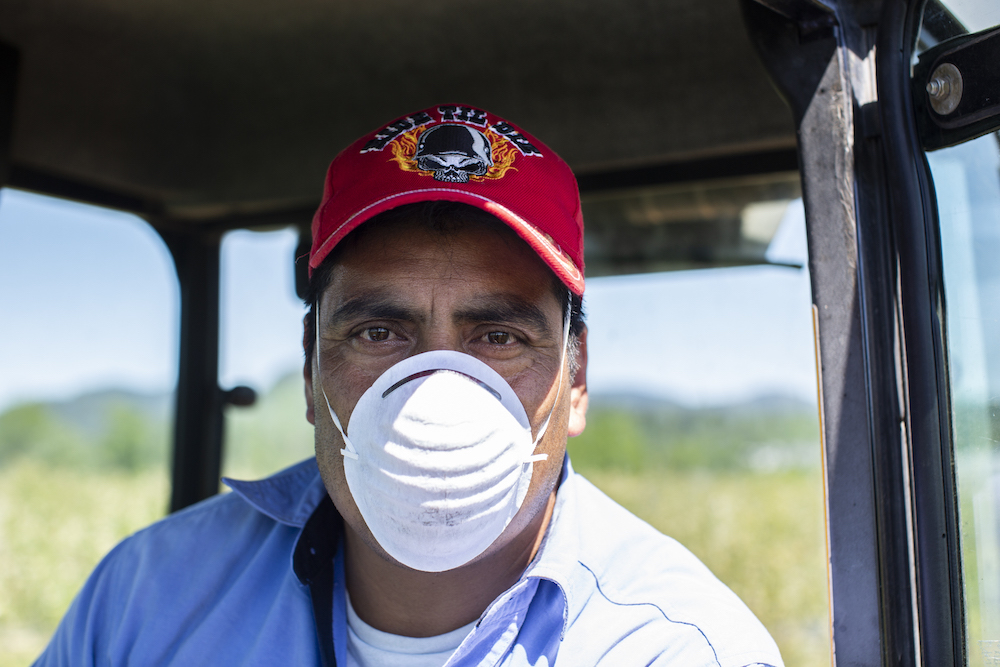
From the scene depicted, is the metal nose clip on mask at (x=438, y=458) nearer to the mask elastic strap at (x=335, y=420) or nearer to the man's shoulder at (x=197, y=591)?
the mask elastic strap at (x=335, y=420)

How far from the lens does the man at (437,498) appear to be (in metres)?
1.19

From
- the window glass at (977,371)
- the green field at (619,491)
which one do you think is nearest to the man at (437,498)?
the window glass at (977,371)

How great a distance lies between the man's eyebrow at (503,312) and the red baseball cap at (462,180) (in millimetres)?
87

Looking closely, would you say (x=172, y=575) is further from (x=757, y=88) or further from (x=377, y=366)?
(x=757, y=88)

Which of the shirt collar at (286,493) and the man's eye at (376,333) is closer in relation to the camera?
the man's eye at (376,333)

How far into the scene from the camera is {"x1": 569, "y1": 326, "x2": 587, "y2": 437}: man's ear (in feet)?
5.06

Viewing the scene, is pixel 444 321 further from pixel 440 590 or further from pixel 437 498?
pixel 440 590

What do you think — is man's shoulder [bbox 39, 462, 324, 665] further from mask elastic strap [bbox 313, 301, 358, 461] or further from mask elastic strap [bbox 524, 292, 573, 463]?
mask elastic strap [bbox 524, 292, 573, 463]

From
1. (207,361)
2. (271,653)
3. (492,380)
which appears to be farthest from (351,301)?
(207,361)

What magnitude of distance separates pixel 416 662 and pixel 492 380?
540mm

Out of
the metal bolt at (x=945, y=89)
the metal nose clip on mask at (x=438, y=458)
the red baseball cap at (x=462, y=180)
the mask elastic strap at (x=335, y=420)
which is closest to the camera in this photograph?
the metal bolt at (x=945, y=89)

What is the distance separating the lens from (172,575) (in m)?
1.55

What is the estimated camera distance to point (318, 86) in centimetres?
239

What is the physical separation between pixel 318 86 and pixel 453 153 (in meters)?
1.19
